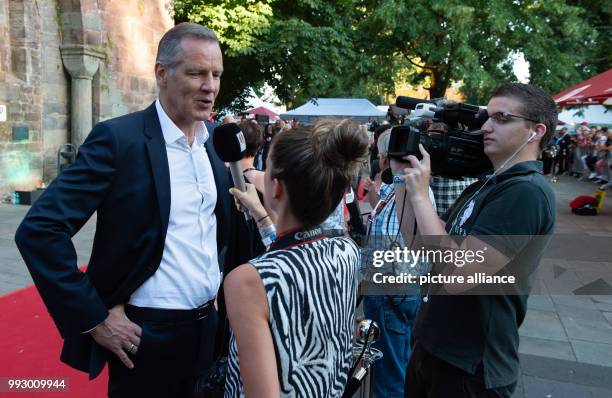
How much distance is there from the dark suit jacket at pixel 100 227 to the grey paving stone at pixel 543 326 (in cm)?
387

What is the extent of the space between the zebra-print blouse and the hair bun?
0.76ft

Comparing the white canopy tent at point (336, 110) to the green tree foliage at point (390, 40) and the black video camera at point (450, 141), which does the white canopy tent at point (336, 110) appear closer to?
the green tree foliage at point (390, 40)

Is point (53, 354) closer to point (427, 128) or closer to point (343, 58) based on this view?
point (427, 128)

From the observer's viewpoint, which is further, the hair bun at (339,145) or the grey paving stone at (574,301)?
the grey paving stone at (574,301)

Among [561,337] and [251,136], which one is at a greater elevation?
[251,136]

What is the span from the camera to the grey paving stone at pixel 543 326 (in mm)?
4691

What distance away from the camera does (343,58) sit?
629 inches

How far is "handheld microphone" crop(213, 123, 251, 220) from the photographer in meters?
1.93

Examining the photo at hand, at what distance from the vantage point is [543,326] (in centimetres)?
493

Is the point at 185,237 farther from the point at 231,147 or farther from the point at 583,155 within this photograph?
the point at 583,155

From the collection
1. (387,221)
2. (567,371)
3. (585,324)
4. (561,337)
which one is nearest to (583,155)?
(585,324)

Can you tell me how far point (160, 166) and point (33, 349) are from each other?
8.58 ft

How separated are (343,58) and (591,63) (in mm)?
11302

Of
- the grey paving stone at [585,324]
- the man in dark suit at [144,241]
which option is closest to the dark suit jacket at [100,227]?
the man in dark suit at [144,241]
